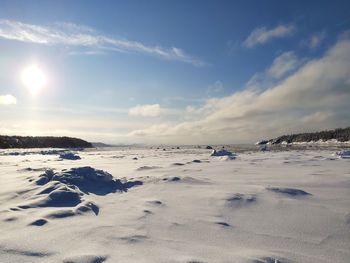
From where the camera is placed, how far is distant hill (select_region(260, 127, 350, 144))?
7825 cm

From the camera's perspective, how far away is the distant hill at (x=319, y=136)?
257 feet

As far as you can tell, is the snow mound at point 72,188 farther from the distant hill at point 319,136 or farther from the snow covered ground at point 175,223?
the distant hill at point 319,136

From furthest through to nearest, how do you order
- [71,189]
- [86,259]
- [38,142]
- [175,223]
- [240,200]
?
[38,142] → [71,189] → [240,200] → [175,223] → [86,259]

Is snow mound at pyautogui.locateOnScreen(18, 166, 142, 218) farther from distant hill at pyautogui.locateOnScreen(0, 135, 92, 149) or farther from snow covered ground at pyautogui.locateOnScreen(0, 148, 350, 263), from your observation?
distant hill at pyautogui.locateOnScreen(0, 135, 92, 149)

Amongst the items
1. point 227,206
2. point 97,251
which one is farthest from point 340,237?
point 97,251

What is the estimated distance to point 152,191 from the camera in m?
6.37

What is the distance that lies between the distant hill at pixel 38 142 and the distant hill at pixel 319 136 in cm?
5967

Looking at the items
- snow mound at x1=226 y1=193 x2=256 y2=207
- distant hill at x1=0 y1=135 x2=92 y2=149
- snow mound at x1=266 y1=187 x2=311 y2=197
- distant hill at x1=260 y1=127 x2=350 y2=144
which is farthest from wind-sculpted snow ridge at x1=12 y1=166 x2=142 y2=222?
distant hill at x1=260 y1=127 x2=350 y2=144

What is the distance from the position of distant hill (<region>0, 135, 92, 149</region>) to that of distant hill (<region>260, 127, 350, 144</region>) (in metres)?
59.7

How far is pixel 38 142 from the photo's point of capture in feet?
201

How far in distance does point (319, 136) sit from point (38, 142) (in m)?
73.8

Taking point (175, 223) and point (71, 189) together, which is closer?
point (175, 223)

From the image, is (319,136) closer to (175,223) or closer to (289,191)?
(289,191)

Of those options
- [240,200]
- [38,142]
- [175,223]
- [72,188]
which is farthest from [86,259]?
[38,142]
